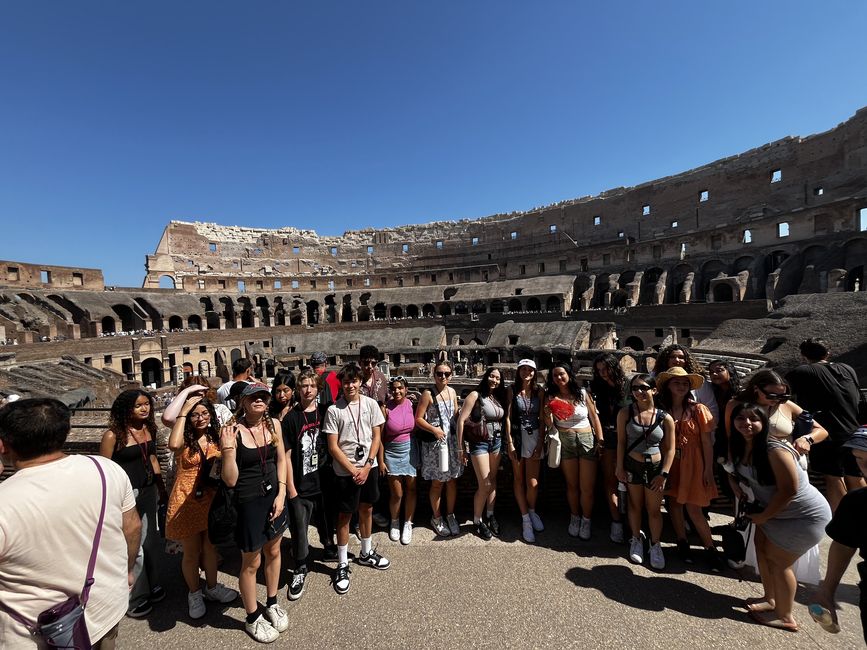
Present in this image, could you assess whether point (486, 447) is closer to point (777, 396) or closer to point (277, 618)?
point (277, 618)

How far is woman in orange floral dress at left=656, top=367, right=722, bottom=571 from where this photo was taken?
12.7ft

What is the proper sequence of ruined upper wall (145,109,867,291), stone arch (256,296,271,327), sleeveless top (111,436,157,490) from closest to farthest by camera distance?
sleeveless top (111,436,157,490), ruined upper wall (145,109,867,291), stone arch (256,296,271,327)

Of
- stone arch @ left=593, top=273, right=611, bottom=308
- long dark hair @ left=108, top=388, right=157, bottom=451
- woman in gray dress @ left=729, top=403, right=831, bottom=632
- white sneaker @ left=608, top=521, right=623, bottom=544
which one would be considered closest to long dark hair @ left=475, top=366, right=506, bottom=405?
white sneaker @ left=608, top=521, right=623, bottom=544

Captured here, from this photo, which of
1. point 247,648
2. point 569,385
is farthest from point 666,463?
point 247,648

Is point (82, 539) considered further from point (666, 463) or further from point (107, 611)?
point (666, 463)

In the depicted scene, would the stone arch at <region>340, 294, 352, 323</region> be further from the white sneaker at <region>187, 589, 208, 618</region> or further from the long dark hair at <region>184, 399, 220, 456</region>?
the white sneaker at <region>187, 589, 208, 618</region>

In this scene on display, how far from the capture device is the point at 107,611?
7.11 feet

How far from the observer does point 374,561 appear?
4078 mm

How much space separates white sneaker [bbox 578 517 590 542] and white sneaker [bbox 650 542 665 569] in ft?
2.32

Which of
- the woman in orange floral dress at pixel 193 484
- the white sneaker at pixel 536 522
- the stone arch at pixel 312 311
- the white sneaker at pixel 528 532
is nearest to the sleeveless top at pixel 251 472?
the woman in orange floral dress at pixel 193 484

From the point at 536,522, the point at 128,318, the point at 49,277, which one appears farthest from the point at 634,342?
the point at 49,277

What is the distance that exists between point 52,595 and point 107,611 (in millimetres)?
390

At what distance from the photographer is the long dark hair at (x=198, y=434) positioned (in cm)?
338

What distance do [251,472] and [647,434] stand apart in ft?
13.7
